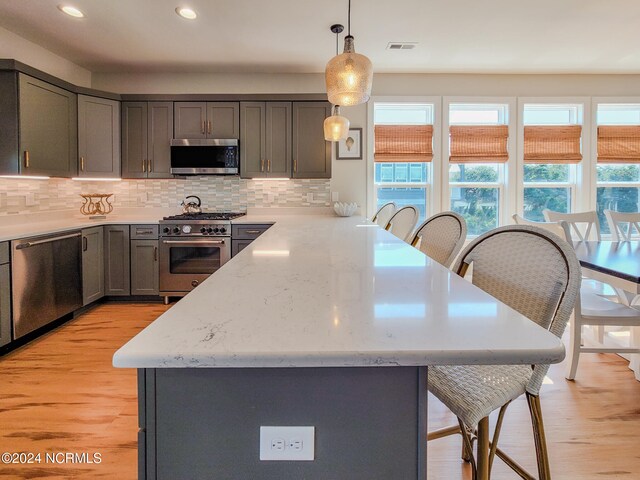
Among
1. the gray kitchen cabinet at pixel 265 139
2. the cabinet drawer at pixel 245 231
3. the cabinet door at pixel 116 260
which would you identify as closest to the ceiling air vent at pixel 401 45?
the gray kitchen cabinet at pixel 265 139

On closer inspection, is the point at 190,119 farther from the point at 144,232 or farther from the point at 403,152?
the point at 403,152

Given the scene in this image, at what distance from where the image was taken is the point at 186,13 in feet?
10.2

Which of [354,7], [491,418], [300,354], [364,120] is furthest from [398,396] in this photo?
[364,120]

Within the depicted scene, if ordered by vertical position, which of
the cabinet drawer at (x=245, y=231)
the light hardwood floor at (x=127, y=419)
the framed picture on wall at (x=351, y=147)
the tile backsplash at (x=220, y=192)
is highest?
the framed picture on wall at (x=351, y=147)

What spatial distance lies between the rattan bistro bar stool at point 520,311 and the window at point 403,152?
3.47 metres

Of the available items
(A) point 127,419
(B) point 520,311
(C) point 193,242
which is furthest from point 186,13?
(B) point 520,311

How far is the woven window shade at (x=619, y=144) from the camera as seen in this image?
4613 mm

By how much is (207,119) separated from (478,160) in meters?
3.15

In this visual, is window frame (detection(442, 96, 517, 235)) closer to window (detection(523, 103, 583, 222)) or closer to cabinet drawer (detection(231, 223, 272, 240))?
window (detection(523, 103, 583, 222))

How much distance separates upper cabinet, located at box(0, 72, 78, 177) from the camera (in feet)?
10.2

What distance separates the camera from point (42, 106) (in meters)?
3.39

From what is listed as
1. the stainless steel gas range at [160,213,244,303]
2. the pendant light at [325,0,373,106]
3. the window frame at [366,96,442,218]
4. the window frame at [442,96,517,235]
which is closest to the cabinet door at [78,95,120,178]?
the stainless steel gas range at [160,213,244,303]

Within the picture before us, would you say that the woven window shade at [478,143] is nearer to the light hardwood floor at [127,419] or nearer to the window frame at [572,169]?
the window frame at [572,169]

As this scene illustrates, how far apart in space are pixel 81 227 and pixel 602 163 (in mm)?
5728
